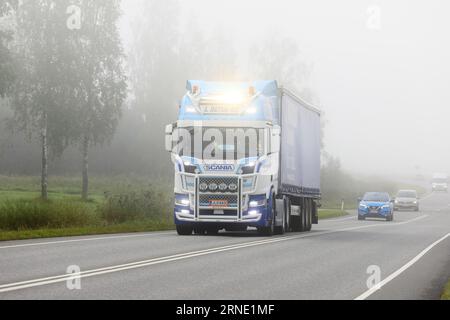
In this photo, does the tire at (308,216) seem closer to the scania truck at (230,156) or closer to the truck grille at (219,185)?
the scania truck at (230,156)

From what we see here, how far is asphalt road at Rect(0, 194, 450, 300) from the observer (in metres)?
10.9

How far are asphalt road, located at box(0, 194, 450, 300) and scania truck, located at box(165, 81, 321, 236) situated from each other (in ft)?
4.62

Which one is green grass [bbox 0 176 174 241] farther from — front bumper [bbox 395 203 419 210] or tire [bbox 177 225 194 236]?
front bumper [bbox 395 203 419 210]

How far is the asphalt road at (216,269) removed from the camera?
35.7 ft

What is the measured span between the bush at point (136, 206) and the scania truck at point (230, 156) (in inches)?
163

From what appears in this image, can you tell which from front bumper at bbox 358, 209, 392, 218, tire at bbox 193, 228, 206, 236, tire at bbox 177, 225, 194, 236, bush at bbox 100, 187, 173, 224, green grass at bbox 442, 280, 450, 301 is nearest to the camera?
green grass at bbox 442, 280, 450, 301

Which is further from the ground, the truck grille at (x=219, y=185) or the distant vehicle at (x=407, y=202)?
the truck grille at (x=219, y=185)

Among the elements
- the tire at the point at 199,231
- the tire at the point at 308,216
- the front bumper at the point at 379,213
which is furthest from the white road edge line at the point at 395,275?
the front bumper at the point at 379,213

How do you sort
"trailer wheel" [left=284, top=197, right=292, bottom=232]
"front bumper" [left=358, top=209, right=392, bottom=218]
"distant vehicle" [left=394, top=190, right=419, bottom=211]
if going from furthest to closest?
"distant vehicle" [left=394, top=190, right=419, bottom=211] → "front bumper" [left=358, top=209, right=392, bottom=218] → "trailer wheel" [left=284, top=197, right=292, bottom=232]

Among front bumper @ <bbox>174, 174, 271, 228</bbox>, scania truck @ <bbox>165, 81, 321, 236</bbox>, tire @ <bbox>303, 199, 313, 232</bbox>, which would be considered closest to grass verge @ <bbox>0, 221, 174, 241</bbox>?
scania truck @ <bbox>165, 81, 321, 236</bbox>

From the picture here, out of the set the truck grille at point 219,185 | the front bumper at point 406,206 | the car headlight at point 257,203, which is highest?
the truck grille at point 219,185

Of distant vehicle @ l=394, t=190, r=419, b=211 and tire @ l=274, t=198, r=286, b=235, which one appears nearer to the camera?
tire @ l=274, t=198, r=286, b=235

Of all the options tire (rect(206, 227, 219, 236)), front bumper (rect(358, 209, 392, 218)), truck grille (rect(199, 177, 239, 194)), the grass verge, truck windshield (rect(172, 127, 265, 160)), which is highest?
truck windshield (rect(172, 127, 265, 160))

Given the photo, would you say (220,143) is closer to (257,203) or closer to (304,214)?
(257,203)
